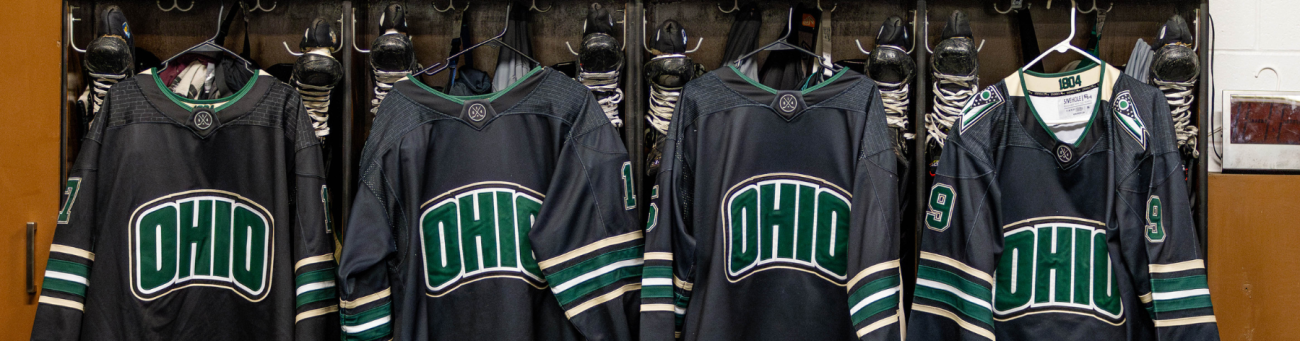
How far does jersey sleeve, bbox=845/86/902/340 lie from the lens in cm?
183

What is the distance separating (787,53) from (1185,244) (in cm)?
107

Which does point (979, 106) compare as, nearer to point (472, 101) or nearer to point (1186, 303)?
point (1186, 303)

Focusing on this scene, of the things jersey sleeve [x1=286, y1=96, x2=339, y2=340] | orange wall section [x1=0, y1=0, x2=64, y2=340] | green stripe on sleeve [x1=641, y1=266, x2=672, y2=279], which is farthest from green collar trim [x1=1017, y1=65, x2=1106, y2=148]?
orange wall section [x1=0, y1=0, x2=64, y2=340]

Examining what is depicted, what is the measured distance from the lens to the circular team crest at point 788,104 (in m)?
1.95

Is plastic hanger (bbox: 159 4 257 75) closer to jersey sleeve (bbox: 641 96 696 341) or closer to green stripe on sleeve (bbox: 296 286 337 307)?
green stripe on sleeve (bbox: 296 286 337 307)

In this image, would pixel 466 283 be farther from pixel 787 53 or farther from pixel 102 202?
pixel 787 53

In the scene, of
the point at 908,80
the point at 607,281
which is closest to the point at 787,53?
the point at 908,80

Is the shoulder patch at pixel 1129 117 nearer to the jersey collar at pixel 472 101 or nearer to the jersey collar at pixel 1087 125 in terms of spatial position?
the jersey collar at pixel 1087 125

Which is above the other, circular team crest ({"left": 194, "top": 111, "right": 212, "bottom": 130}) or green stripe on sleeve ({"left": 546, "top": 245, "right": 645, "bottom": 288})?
circular team crest ({"left": 194, "top": 111, "right": 212, "bottom": 130})

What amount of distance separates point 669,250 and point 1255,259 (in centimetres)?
170

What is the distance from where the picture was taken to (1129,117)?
6.33ft

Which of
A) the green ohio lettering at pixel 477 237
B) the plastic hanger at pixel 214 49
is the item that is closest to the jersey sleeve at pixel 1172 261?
the green ohio lettering at pixel 477 237

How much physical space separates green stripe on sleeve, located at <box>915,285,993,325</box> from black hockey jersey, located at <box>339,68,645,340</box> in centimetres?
71

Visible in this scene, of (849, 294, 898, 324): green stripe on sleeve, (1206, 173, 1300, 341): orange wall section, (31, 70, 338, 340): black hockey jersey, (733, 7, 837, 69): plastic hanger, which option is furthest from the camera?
(1206, 173, 1300, 341): orange wall section
